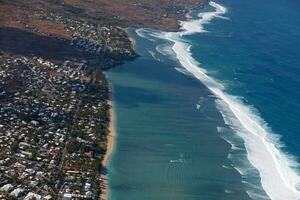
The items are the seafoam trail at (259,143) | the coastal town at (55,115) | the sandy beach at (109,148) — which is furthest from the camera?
the seafoam trail at (259,143)

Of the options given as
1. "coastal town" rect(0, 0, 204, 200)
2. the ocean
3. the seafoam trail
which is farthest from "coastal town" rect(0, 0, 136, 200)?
the seafoam trail

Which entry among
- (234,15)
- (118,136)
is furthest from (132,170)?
(234,15)

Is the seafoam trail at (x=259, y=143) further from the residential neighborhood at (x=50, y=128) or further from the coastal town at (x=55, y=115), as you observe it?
the residential neighborhood at (x=50, y=128)

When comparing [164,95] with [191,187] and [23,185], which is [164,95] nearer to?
[191,187]

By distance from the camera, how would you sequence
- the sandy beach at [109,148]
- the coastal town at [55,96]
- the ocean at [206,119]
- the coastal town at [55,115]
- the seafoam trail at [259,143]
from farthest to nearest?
the seafoam trail at [259,143]
the ocean at [206,119]
the coastal town at [55,96]
the coastal town at [55,115]
the sandy beach at [109,148]

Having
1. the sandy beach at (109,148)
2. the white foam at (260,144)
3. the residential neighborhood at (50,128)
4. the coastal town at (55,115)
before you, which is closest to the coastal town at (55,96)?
the coastal town at (55,115)

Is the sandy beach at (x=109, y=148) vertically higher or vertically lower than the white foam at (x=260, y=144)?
lower

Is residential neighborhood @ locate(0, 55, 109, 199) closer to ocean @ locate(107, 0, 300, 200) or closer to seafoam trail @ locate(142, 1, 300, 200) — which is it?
ocean @ locate(107, 0, 300, 200)
